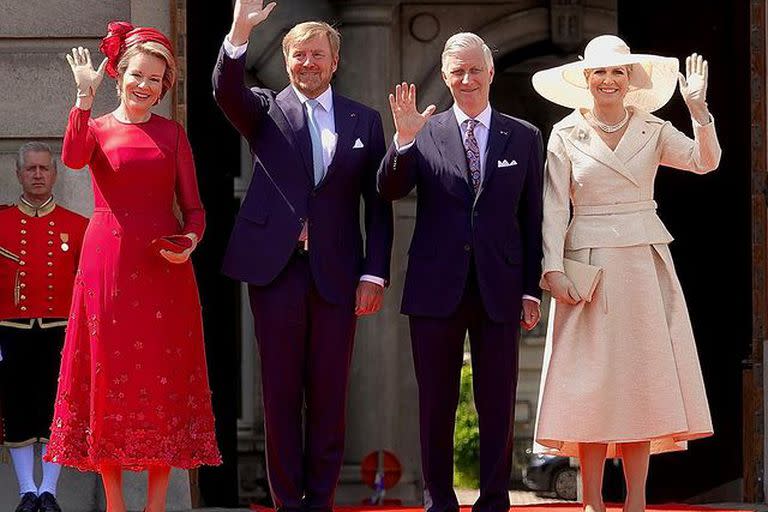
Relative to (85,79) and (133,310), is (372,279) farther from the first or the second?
(85,79)

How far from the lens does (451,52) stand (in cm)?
760

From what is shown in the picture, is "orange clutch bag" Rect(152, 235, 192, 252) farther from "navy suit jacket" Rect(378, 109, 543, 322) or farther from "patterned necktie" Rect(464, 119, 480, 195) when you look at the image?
"patterned necktie" Rect(464, 119, 480, 195)

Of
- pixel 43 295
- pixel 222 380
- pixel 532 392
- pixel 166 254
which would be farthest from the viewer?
pixel 532 392

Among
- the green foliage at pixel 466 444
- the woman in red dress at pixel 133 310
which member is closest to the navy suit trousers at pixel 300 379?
the woman in red dress at pixel 133 310

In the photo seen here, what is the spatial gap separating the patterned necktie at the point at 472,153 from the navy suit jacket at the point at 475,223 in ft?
0.10

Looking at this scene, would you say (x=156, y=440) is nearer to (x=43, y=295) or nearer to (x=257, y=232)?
(x=257, y=232)

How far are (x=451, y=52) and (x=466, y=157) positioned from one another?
41 cm

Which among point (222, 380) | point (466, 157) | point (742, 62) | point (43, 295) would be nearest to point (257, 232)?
point (466, 157)

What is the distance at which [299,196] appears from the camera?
7539mm

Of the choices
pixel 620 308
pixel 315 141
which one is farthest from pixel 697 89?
pixel 315 141

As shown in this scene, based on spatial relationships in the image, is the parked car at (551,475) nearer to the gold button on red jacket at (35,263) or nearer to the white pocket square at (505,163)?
the gold button on red jacket at (35,263)

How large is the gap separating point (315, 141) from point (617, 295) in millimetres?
1328

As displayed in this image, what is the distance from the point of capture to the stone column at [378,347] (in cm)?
1453

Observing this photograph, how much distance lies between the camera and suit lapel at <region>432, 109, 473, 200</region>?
7.62 metres
